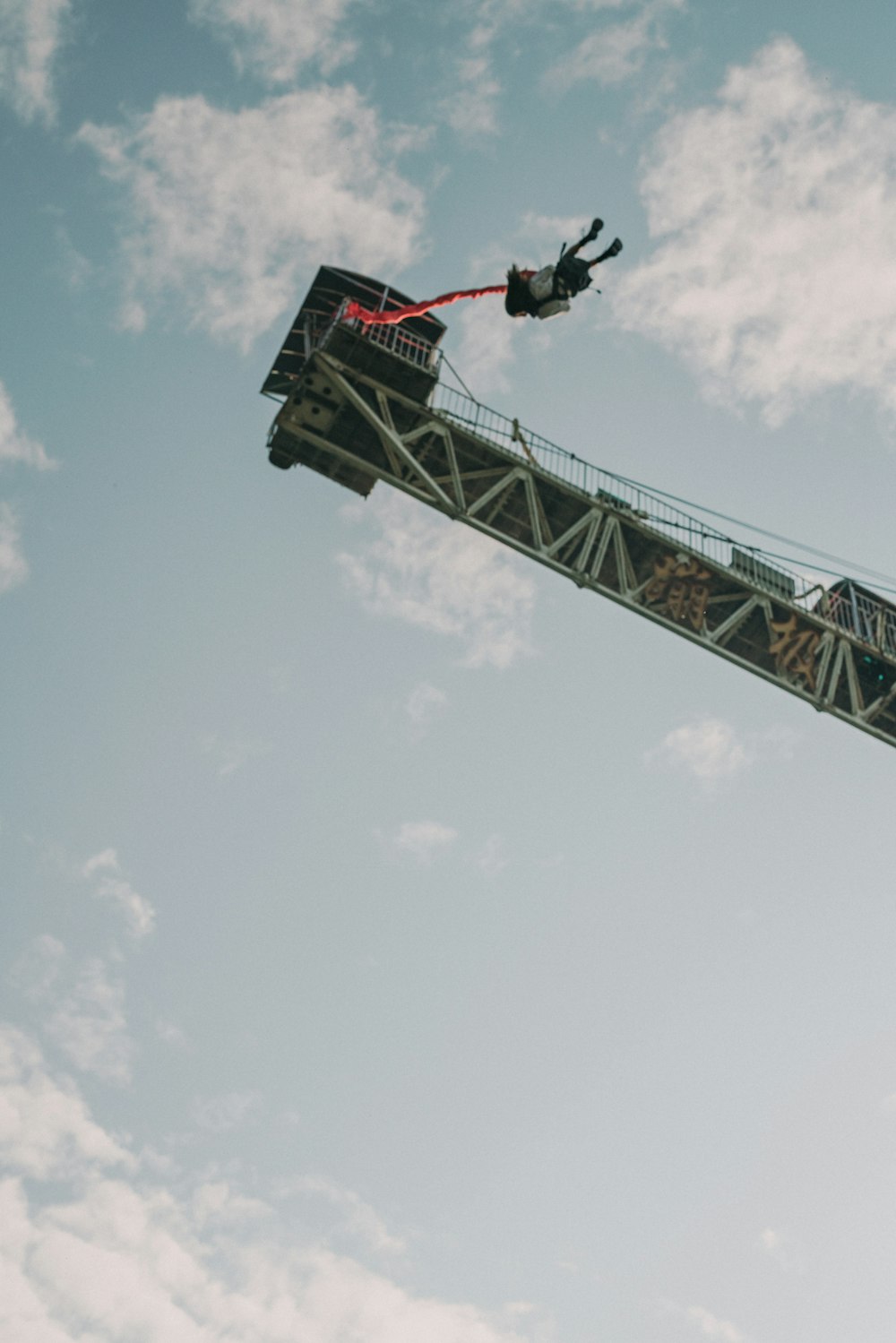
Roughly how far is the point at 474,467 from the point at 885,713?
30.9 feet

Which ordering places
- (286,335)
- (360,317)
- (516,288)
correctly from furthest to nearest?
(286,335)
(360,317)
(516,288)

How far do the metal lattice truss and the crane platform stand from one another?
23 millimetres

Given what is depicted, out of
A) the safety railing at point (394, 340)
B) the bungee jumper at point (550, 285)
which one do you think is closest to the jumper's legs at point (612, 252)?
the bungee jumper at point (550, 285)

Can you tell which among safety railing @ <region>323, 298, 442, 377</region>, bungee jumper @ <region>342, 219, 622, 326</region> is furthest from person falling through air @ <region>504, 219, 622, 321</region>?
safety railing @ <region>323, 298, 442, 377</region>

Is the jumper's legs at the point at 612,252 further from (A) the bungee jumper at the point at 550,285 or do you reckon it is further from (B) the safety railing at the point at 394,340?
(B) the safety railing at the point at 394,340

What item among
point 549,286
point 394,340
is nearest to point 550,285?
point 549,286

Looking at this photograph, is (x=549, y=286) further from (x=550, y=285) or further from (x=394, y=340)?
(x=394, y=340)

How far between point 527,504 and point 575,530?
A: 97cm

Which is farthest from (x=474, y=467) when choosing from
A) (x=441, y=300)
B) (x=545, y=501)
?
(x=441, y=300)

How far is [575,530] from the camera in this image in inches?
728

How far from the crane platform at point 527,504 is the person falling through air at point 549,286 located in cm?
330

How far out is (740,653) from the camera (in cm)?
2009

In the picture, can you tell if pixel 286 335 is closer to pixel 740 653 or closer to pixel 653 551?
pixel 653 551

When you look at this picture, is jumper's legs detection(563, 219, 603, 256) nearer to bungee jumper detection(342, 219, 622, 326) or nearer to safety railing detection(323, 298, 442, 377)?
bungee jumper detection(342, 219, 622, 326)
